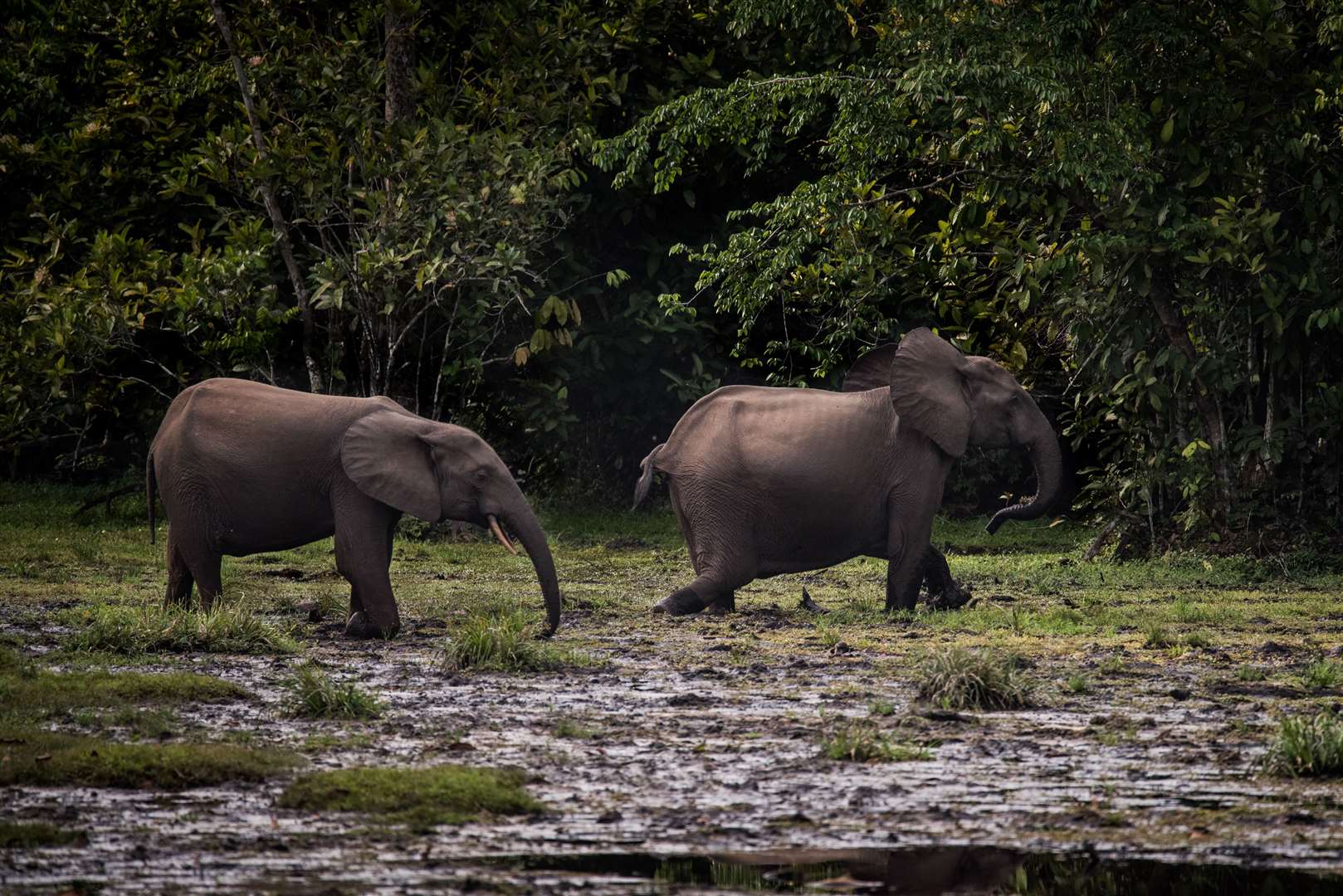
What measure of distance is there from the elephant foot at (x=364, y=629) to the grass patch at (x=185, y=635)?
78 centimetres

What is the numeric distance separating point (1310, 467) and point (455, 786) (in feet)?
42.4

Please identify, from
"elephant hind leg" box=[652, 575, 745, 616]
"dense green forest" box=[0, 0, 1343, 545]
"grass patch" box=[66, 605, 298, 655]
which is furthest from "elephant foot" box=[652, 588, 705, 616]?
"dense green forest" box=[0, 0, 1343, 545]

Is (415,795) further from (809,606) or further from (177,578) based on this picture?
(809,606)

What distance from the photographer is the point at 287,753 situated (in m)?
8.36

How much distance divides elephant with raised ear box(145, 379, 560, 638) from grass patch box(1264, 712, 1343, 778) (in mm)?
6231

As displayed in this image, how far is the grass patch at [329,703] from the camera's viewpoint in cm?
950

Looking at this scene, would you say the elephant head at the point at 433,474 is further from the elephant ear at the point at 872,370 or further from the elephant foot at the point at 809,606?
the elephant ear at the point at 872,370

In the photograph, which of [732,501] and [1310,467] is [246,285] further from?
[1310,467]

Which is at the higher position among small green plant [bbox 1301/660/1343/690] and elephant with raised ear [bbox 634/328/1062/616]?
elephant with raised ear [bbox 634/328/1062/616]

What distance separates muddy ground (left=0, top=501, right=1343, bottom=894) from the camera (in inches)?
263

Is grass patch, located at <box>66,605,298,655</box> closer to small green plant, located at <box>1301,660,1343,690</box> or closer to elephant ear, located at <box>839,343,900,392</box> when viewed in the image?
elephant ear, located at <box>839,343,900,392</box>

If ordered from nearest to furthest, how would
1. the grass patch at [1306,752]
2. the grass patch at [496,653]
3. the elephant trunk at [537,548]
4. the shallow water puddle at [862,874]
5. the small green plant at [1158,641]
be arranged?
the shallow water puddle at [862,874], the grass patch at [1306,752], the grass patch at [496,653], the small green plant at [1158,641], the elephant trunk at [537,548]

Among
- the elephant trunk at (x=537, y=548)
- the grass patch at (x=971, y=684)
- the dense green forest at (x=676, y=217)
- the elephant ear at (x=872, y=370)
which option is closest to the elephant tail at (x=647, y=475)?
the elephant trunk at (x=537, y=548)

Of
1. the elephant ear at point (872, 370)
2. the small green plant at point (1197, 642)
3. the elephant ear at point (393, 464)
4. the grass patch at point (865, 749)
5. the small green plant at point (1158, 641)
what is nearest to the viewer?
the grass patch at point (865, 749)
